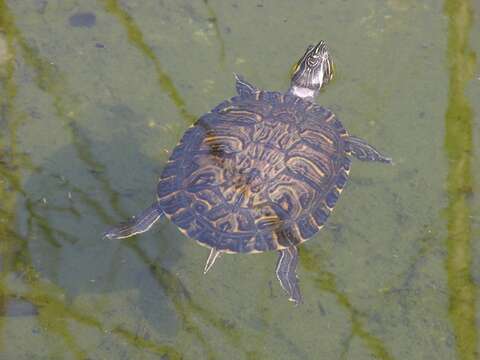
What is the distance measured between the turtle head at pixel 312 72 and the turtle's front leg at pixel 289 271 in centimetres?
153

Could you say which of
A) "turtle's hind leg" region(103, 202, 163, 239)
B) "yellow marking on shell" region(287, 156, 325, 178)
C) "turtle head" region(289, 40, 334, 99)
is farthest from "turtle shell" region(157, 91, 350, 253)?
"turtle head" region(289, 40, 334, 99)

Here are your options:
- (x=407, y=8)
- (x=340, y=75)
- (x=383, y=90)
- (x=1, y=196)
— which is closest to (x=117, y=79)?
(x=1, y=196)

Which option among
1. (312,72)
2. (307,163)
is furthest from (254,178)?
(312,72)

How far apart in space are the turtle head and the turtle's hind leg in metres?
1.73

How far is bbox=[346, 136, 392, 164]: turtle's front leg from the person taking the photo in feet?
13.9

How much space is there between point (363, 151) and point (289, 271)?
1189 millimetres

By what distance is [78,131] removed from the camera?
14.8 feet

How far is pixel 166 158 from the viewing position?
437 centimetres

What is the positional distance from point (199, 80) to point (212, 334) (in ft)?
7.19

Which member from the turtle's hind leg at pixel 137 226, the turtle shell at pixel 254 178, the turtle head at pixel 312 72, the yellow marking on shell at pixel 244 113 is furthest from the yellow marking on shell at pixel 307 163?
the turtle head at pixel 312 72

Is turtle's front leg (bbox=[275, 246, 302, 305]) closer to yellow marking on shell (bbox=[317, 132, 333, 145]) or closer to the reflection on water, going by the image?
yellow marking on shell (bbox=[317, 132, 333, 145])

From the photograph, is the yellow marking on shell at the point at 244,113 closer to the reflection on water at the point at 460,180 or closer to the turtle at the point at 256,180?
the turtle at the point at 256,180

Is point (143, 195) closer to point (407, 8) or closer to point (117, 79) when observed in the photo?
point (117, 79)

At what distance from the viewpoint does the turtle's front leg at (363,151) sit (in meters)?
4.23
